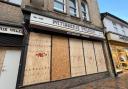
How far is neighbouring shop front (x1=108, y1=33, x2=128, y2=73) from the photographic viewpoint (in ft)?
35.4

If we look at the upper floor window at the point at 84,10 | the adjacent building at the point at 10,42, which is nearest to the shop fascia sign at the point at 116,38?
the upper floor window at the point at 84,10

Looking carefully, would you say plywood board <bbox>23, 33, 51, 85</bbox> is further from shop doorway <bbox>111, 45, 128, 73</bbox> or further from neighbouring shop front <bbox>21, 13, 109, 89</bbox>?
shop doorway <bbox>111, 45, 128, 73</bbox>

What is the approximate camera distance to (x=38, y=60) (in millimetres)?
5789

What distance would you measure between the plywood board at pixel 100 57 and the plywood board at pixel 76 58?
6.04 feet

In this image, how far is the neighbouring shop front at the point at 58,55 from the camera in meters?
5.61

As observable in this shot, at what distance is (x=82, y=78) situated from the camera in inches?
286

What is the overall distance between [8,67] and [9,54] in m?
0.62

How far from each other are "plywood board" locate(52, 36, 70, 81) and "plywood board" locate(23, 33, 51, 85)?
0.33 metres

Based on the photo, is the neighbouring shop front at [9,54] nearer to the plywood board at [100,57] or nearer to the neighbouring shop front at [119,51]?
the plywood board at [100,57]

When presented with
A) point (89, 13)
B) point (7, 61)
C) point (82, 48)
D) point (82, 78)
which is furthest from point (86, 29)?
point (7, 61)

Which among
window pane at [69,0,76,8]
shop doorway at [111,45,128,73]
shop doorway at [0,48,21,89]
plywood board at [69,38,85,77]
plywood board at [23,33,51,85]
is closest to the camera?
shop doorway at [0,48,21,89]

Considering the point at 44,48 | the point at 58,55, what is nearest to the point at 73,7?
the point at 58,55

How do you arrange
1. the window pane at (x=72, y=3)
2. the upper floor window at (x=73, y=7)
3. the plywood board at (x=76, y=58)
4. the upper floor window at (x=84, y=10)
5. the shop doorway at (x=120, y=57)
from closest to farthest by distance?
the plywood board at (x=76, y=58)
the upper floor window at (x=73, y=7)
the window pane at (x=72, y=3)
the upper floor window at (x=84, y=10)
the shop doorway at (x=120, y=57)

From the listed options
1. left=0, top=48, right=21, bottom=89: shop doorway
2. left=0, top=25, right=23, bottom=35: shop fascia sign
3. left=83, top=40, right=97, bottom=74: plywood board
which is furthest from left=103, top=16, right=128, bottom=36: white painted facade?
left=0, top=48, right=21, bottom=89: shop doorway
